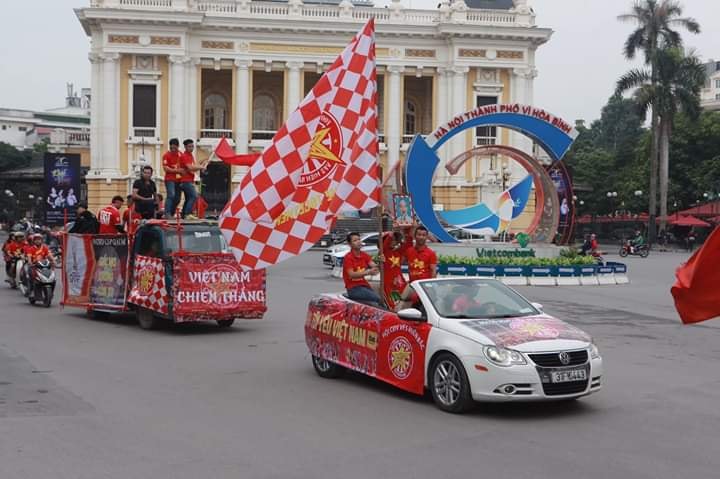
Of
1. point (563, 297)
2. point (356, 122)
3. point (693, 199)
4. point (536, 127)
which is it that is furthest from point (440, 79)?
point (356, 122)

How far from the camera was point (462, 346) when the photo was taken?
A: 29.0 feet

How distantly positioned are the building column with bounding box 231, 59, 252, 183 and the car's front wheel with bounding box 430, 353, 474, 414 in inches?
2122

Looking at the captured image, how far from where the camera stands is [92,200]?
6134 cm

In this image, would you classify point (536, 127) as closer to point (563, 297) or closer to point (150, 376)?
point (563, 297)

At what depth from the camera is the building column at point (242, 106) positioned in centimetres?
6219

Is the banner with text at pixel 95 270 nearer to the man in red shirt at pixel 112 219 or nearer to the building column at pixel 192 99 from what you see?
the man in red shirt at pixel 112 219

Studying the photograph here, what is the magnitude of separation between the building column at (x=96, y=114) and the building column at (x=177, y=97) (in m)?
4.33

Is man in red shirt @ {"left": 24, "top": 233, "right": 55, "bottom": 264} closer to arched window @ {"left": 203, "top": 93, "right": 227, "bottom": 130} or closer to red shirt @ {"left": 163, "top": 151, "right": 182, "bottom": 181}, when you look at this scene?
red shirt @ {"left": 163, "top": 151, "right": 182, "bottom": 181}

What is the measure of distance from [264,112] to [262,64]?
6627 mm

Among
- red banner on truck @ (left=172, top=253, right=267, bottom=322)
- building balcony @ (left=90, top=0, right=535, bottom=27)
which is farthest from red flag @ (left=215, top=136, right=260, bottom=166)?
building balcony @ (left=90, top=0, right=535, bottom=27)

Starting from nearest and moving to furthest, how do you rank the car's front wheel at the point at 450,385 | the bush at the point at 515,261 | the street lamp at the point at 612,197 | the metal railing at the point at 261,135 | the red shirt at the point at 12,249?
the car's front wheel at the point at 450,385 → the red shirt at the point at 12,249 → the bush at the point at 515,261 → the metal railing at the point at 261,135 → the street lamp at the point at 612,197

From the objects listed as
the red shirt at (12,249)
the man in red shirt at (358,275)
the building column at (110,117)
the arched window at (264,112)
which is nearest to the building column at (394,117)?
the arched window at (264,112)

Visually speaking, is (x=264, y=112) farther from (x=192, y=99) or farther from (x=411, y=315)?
(x=411, y=315)

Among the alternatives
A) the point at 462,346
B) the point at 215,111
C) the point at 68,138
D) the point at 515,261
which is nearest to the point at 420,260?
the point at 462,346
